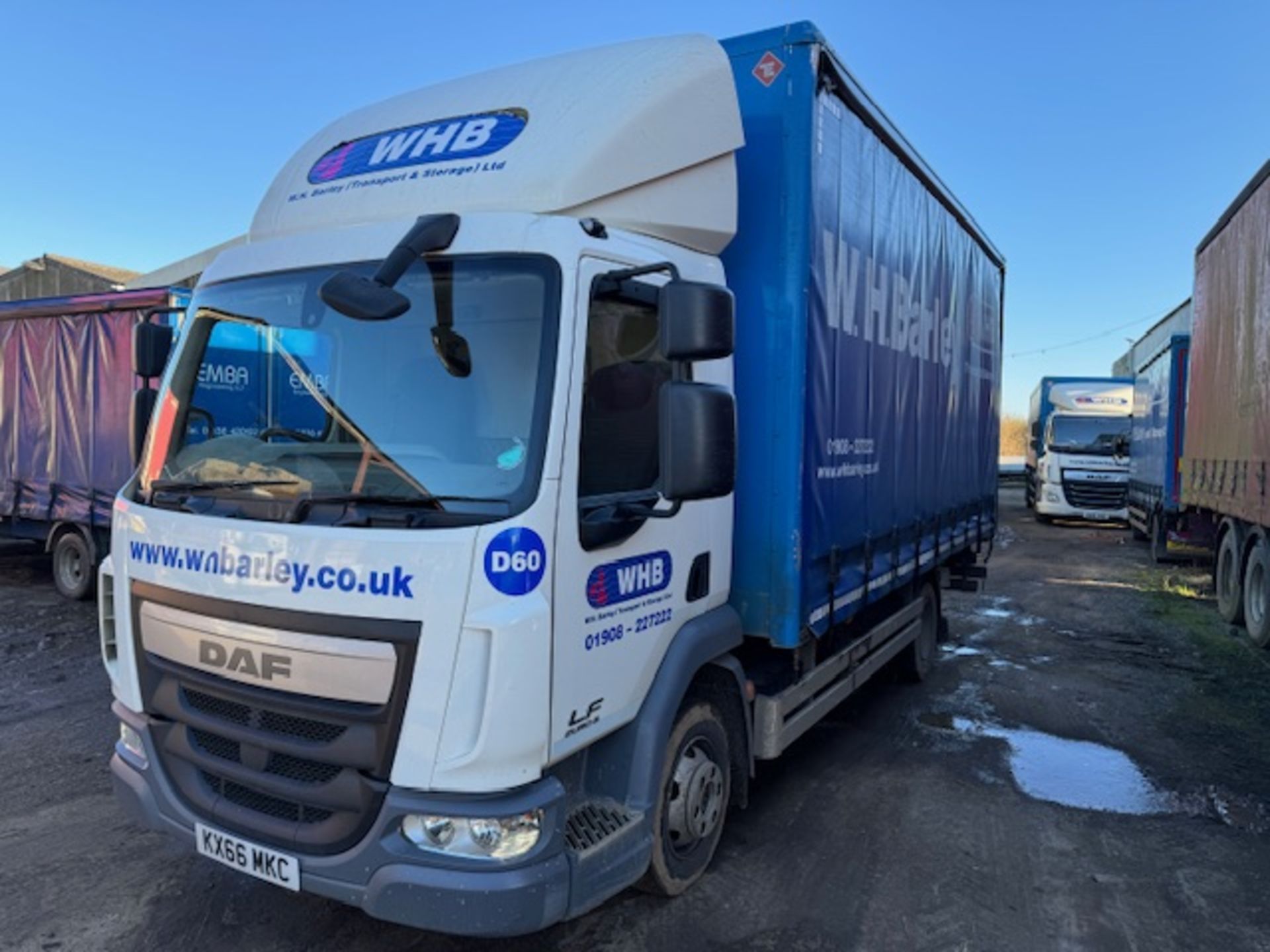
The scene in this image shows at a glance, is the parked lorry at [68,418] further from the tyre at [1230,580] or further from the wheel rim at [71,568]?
the tyre at [1230,580]

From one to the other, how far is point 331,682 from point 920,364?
4258 millimetres

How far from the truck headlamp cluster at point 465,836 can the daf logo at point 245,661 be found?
1.91 ft

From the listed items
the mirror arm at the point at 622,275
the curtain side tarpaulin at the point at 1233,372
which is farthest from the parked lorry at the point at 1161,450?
the mirror arm at the point at 622,275

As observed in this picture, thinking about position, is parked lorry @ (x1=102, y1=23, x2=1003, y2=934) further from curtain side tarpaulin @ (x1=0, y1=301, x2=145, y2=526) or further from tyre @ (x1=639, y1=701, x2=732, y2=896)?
curtain side tarpaulin @ (x1=0, y1=301, x2=145, y2=526)

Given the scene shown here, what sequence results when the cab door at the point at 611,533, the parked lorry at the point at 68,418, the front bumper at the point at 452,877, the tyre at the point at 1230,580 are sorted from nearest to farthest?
the front bumper at the point at 452,877, the cab door at the point at 611,533, the parked lorry at the point at 68,418, the tyre at the point at 1230,580

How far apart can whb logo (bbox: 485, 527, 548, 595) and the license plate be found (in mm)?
1076

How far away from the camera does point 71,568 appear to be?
9.29 m

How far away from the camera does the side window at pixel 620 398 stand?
109 inches

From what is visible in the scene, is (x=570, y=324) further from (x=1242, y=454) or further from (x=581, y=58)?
(x=1242, y=454)

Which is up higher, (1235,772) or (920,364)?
(920,364)

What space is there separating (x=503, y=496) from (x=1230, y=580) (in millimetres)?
10151

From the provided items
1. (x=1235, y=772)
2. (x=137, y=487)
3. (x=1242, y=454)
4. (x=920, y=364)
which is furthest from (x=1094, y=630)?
(x=137, y=487)

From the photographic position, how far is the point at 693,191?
3344 millimetres

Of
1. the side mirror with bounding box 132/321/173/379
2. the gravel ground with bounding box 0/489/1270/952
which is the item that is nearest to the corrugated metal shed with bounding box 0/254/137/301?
the gravel ground with bounding box 0/489/1270/952
